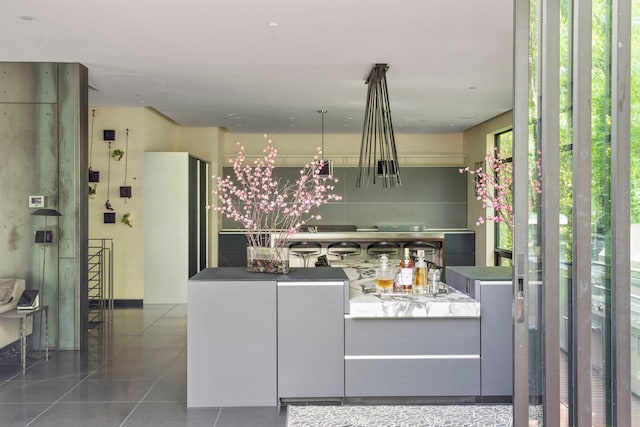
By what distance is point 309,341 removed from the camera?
159 inches

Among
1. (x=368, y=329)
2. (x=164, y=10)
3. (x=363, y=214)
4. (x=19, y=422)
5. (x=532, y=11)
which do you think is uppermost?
(x=164, y=10)

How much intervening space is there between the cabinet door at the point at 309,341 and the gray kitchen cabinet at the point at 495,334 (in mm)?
960

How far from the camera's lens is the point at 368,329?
13.2 feet

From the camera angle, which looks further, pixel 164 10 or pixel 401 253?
pixel 401 253

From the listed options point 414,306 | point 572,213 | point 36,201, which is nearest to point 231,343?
point 414,306

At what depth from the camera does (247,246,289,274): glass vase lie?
4305 mm

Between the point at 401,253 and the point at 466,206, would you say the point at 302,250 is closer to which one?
the point at 401,253

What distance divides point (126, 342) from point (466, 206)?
684cm

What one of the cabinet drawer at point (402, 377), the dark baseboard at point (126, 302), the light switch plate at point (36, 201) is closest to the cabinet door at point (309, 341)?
the cabinet drawer at point (402, 377)

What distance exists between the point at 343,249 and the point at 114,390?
5388 mm

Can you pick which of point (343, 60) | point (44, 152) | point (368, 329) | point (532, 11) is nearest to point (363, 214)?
point (343, 60)

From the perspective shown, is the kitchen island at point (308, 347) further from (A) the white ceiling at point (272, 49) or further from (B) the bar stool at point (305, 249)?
(B) the bar stool at point (305, 249)

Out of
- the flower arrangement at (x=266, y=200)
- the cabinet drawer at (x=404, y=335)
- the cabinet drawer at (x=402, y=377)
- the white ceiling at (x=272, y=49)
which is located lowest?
the cabinet drawer at (x=402, y=377)

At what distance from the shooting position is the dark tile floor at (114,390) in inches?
151
